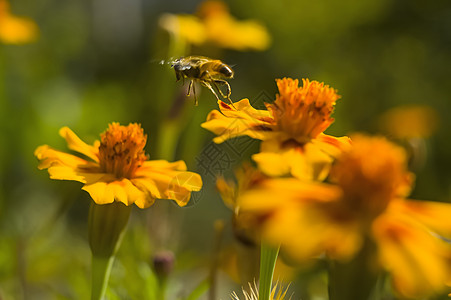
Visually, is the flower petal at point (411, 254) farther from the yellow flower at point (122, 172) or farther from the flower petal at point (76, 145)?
the flower petal at point (76, 145)

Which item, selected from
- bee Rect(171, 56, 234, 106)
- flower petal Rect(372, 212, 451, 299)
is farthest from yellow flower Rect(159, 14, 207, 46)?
flower petal Rect(372, 212, 451, 299)

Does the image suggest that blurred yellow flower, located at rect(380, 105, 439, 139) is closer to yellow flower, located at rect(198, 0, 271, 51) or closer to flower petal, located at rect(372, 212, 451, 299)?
yellow flower, located at rect(198, 0, 271, 51)

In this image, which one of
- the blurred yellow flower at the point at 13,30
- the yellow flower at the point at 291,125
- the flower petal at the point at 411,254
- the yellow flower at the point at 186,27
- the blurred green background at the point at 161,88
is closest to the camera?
the flower petal at the point at 411,254

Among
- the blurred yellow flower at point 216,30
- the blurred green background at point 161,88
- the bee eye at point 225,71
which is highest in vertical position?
the blurred yellow flower at point 216,30

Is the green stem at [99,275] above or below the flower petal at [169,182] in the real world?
below

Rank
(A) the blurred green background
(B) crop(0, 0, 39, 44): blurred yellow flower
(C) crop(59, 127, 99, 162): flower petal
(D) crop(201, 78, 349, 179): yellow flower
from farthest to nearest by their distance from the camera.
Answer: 1. (B) crop(0, 0, 39, 44): blurred yellow flower
2. (A) the blurred green background
3. (C) crop(59, 127, 99, 162): flower petal
4. (D) crop(201, 78, 349, 179): yellow flower

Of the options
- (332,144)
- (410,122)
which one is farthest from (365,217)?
(410,122)

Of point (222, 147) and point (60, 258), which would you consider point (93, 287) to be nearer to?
point (222, 147)

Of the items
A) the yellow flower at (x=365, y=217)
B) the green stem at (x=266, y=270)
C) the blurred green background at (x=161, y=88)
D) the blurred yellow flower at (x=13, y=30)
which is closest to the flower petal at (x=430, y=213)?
the yellow flower at (x=365, y=217)
